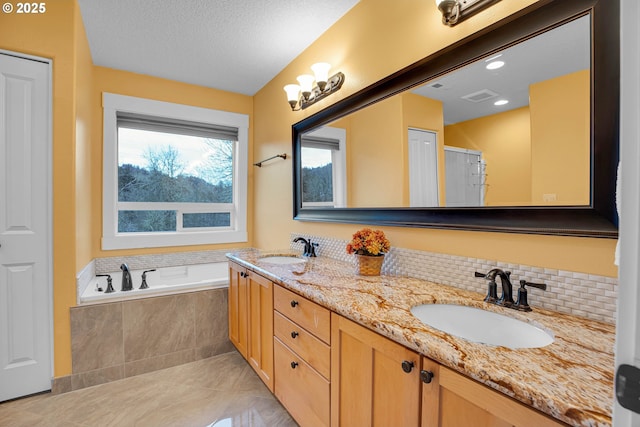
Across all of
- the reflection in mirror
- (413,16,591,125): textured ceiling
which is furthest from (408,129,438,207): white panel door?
(413,16,591,125): textured ceiling

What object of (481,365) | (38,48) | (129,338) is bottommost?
(129,338)

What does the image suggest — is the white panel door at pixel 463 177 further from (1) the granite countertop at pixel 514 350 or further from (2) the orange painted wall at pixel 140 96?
(2) the orange painted wall at pixel 140 96

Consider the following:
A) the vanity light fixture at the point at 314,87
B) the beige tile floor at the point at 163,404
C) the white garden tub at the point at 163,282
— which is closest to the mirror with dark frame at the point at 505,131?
the vanity light fixture at the point at 314,87

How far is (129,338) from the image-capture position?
2354 mm

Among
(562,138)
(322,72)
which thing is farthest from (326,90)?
(562,138)

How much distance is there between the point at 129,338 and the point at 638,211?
2.87 metres

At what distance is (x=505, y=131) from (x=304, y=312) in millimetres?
1185

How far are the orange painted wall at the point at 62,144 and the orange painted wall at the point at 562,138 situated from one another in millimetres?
2694

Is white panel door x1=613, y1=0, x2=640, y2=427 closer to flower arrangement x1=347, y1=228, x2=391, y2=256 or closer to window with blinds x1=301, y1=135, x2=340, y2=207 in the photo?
flower arrangement x1=347, y1=228, x2=391, y2=256

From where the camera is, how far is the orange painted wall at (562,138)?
1.02m

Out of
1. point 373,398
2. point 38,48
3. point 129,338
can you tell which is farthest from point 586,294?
point 38,48

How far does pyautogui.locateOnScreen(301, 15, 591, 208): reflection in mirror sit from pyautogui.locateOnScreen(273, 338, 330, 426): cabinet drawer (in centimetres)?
98

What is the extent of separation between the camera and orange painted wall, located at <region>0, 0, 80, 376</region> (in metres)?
2.03

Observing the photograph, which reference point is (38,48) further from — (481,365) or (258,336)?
(481,365)
